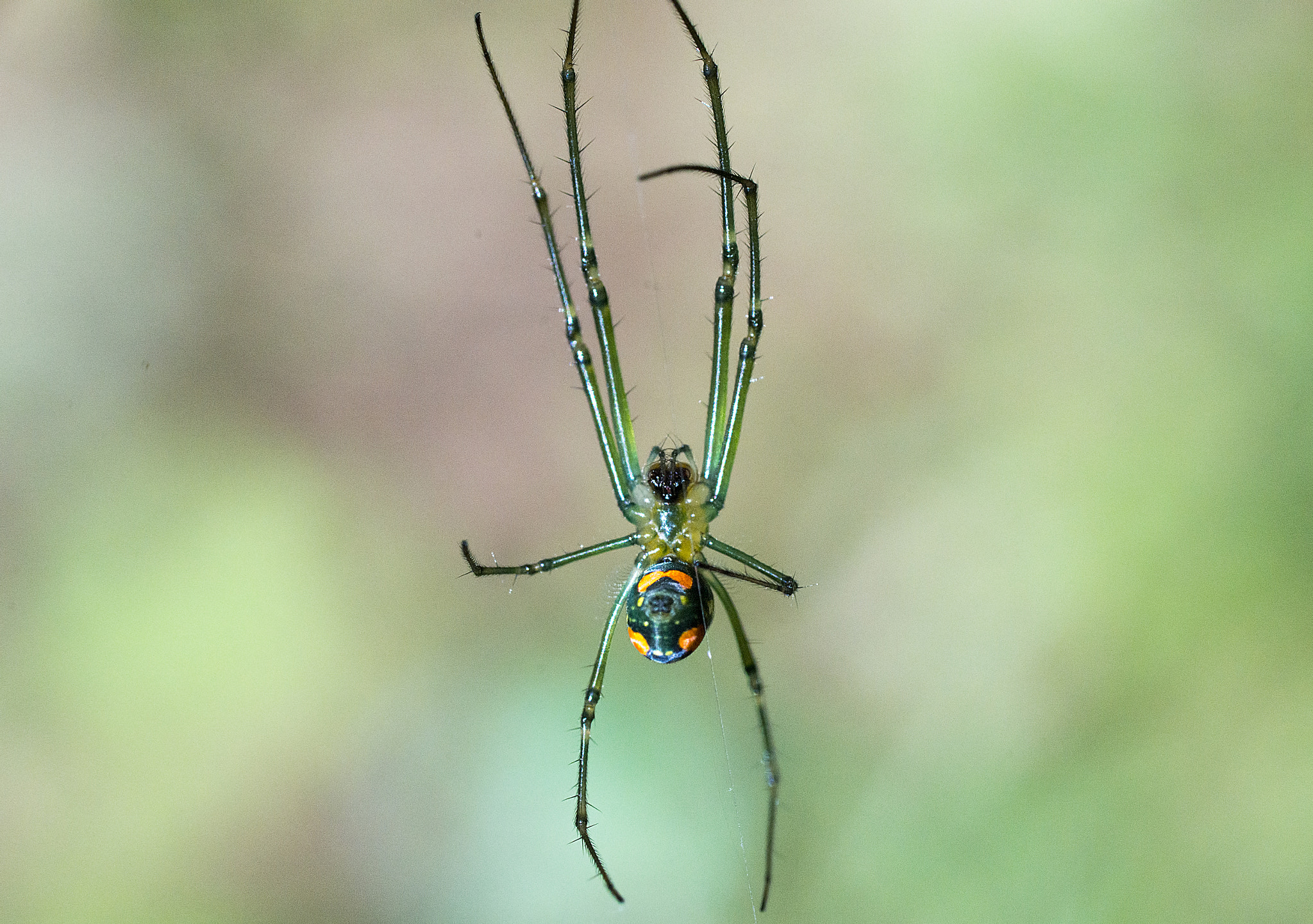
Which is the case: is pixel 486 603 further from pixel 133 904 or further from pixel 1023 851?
pixel 1023 851

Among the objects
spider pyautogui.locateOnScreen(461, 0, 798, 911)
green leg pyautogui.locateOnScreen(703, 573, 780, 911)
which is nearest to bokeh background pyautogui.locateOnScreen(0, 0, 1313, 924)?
green leg pyautogui.locateOnScreen(703, 573, 780, 911)

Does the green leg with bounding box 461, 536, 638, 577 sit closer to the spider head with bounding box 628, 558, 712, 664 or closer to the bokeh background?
the spider head with bounding box 628, 558, 712, 664

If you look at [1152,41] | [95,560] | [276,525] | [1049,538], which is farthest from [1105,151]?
[95,560]

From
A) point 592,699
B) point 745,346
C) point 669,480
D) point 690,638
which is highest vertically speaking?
point 745,346

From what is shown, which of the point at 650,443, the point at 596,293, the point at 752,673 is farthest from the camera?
the point at 650,443

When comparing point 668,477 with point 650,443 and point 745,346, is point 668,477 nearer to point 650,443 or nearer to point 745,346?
point 745,346

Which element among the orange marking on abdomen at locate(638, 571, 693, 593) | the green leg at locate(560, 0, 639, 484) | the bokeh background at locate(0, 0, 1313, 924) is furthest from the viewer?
the bokeh background at locate(0, 0, 1313, 924)

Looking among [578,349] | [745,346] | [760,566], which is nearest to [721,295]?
[745,346]
